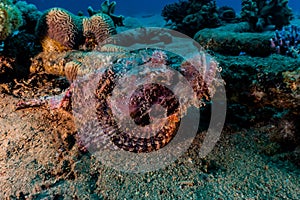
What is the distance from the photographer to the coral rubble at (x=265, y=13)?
7418mm

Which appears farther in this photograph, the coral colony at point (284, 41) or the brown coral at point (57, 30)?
the brown coral at point (57, 30)

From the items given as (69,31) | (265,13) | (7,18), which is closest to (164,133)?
(69,31)

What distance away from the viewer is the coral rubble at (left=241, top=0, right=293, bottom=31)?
7.42 m

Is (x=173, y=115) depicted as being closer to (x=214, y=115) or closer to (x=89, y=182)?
(x=214, y=115)

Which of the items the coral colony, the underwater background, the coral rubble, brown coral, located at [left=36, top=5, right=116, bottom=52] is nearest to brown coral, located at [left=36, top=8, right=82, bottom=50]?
brown coral, located at [left=36, top=5, right=116, bottom=52]

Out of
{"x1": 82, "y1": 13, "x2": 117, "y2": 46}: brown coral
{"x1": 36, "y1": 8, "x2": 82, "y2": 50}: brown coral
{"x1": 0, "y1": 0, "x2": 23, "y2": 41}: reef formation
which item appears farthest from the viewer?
{"x1": 82, "y1": 13, "x2": 117, "y2": 46}: brown coral

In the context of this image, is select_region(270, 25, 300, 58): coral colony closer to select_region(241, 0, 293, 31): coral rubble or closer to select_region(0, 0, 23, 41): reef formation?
select_region(241, 0, 293, 31): coral rubble

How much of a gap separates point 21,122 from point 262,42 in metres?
4.36

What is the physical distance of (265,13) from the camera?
25.4 ft

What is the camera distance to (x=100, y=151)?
2.67 m

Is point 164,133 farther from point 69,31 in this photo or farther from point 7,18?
point 7,18

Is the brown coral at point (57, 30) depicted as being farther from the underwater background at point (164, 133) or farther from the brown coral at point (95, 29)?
the underwater background at point (164, 133)

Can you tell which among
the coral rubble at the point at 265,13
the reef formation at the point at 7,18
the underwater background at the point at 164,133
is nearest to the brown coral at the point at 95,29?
the reef formation at the point at 7,18

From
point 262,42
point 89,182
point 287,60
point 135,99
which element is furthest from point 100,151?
point 262,42
